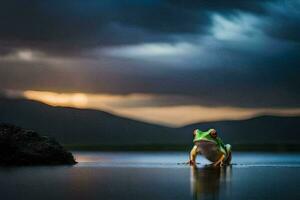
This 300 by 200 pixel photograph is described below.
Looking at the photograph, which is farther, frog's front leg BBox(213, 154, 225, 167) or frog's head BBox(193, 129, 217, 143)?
frog's front leg BBox(213, 154, 225, 167)

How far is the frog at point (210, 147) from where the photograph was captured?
3462cm

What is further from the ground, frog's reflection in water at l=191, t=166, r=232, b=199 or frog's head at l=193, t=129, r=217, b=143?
frog's head at l=193, t=129, r=217, b=143

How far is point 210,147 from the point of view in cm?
3491

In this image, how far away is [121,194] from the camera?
17.8 m

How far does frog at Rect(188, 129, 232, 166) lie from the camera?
34625mm

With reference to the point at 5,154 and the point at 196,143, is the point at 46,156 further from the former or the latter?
the point at 196,143

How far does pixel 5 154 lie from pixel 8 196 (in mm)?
16450

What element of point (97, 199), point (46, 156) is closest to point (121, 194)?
point (97, 199)

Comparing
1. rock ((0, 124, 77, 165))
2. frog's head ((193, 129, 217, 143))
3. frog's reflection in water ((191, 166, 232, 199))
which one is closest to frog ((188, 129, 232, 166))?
frog's head ((193, 129, 217, 143))

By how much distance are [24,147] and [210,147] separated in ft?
27.3

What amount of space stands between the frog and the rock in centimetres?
631

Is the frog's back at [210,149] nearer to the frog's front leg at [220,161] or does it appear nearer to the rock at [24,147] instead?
the frog's front leg at [220,161]

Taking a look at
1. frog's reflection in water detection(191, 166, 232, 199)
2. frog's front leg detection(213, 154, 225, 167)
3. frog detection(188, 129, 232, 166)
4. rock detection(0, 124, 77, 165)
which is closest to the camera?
frog's reflection in water detection(191, 166, 232, 199)

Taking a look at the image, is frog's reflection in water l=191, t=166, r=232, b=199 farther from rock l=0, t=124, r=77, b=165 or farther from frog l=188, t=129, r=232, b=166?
rock l=0, t=124, r=77, b=165
